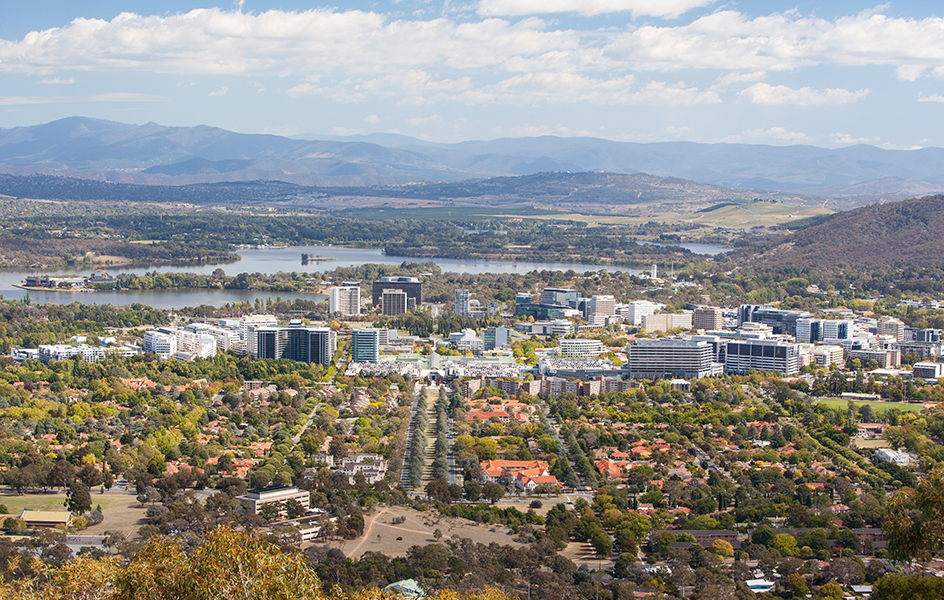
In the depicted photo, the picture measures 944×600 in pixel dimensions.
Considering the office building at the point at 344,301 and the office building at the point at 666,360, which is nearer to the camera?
the office building at the point at 666,360

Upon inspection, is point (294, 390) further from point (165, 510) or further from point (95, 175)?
point (95, 175)

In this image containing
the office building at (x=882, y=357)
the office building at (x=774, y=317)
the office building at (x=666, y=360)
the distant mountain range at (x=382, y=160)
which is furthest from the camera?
the distant mountain range at (x=382, y=160)

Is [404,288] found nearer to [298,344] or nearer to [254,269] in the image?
[298,344]

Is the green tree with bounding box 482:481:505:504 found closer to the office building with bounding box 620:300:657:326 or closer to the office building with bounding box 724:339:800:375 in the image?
the office building with bounding box 724:339:800:375

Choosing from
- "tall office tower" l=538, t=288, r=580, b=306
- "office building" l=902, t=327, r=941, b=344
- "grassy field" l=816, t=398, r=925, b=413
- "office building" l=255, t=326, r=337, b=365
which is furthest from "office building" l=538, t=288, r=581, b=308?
"grassy field" l=816, t=398, r=925, b=413

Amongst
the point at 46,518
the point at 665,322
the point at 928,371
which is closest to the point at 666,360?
the point at 928,371

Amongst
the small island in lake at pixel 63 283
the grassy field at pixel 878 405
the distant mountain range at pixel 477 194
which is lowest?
the grassy field at pixel 878 405

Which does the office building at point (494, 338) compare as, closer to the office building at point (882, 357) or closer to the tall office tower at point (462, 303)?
the tall office tower at point (462, 303)

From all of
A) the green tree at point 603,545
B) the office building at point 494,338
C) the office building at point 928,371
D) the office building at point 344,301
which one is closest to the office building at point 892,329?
the office building at point 928,371
